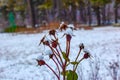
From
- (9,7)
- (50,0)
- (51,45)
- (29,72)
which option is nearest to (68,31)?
(51,45)

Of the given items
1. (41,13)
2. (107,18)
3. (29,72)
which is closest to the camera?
(29,72)

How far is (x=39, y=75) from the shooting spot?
26.1ft

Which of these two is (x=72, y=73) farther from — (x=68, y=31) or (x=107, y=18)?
(x=107, y=18)

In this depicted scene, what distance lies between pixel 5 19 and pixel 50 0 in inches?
992

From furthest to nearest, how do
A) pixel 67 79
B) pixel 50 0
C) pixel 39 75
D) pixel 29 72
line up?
pixel 50 0
pixel 29 72
pixel 39 75
pixel 67 79

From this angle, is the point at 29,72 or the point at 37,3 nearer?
the point at 29,72

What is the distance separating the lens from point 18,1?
60344 millimetres

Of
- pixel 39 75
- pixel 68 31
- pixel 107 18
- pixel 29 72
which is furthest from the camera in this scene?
pixel 107 18

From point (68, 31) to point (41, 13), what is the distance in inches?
2502

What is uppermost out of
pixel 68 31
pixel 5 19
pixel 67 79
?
pixel 68 31

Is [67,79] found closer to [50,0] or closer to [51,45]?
[51,45]

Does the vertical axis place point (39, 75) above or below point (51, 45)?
below

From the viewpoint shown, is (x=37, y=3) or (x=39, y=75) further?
(x=37, y=3)

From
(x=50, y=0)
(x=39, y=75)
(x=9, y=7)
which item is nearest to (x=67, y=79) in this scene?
(x=39, y=75)
